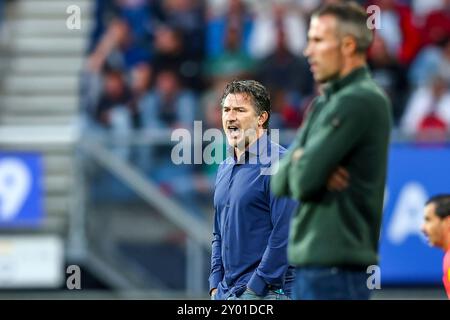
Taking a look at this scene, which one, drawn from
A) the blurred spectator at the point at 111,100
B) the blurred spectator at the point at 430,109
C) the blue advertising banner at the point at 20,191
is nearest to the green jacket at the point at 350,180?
the blue advertising banner at the point at 20,191

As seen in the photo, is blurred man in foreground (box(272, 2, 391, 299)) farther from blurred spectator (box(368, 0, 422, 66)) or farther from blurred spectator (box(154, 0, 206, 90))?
blurred spectator (box(368, 0, 422, 66))

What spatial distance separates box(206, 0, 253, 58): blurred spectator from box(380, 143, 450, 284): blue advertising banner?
2755mm

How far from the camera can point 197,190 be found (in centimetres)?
1253

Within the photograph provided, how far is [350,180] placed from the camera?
17.2 feet

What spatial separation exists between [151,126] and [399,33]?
132 inches

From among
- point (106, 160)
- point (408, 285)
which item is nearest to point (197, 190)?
point (106, 160)

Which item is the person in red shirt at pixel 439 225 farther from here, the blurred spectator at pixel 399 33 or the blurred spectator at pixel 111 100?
the blurred spectator at pixel 399 33

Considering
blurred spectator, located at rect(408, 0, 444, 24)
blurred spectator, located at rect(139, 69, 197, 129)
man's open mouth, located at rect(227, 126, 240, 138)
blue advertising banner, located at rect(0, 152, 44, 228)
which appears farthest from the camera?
blurred spectator, located at rect(408, 0, 444, 24)

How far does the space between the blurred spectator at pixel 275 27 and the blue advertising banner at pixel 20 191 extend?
3206mm

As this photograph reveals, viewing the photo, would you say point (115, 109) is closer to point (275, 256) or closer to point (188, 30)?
point (188, 30)

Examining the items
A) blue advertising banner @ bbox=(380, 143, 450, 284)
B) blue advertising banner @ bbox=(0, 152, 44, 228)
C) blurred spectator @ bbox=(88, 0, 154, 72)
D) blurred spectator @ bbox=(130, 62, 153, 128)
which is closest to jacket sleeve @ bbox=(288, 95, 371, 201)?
blue advertising banner @ bbox=(380, 143, 450, 284)

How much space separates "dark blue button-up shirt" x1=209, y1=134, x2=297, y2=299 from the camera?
22.1ft

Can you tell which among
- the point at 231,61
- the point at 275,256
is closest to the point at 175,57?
the point at 231,61
